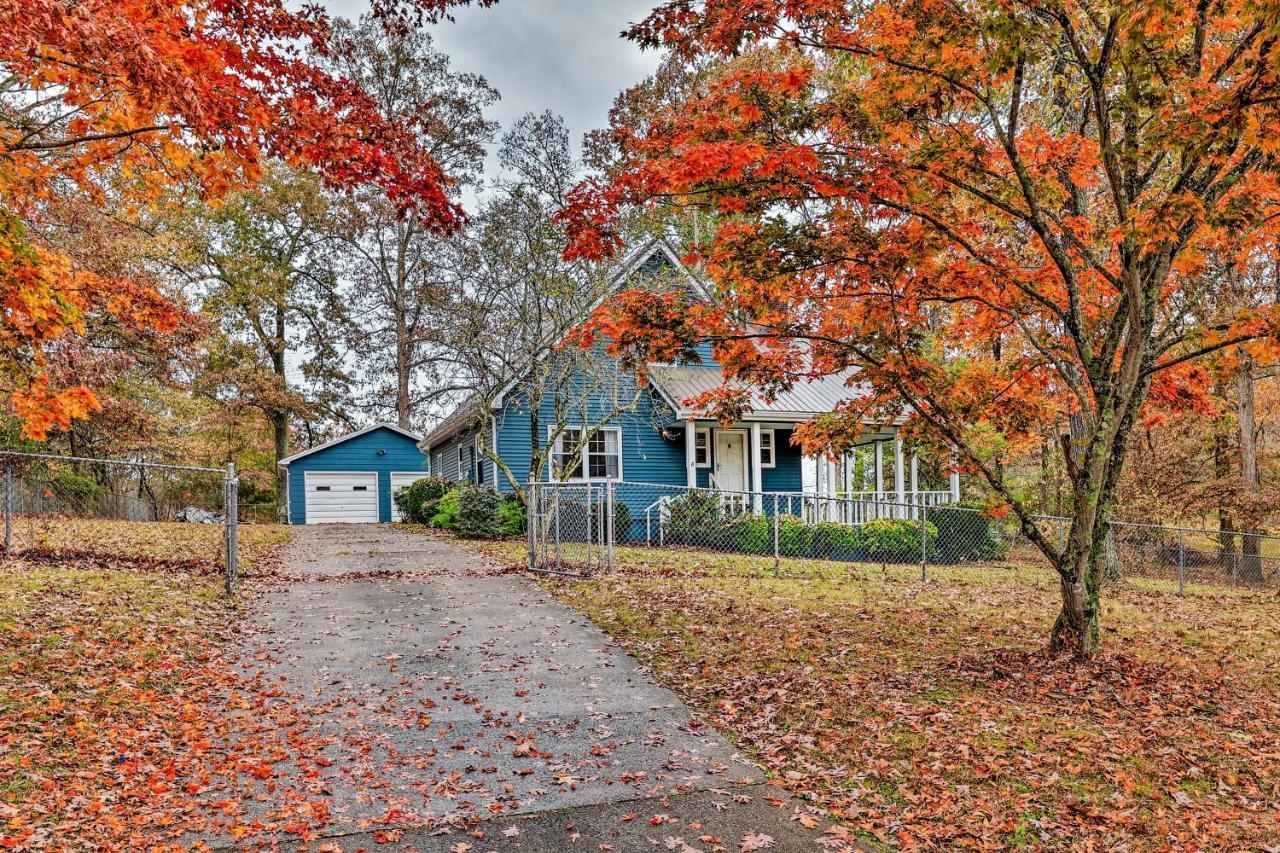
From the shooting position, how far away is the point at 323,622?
877 cm

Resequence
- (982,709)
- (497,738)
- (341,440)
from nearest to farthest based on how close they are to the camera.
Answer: (497,738), (982,709), (341,440)

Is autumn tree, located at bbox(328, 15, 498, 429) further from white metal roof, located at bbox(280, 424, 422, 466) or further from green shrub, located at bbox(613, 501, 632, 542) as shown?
green shrub, located at bbox(613, 501, 632, 542)

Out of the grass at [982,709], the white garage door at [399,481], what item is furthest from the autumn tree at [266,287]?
the grass at [982,709]

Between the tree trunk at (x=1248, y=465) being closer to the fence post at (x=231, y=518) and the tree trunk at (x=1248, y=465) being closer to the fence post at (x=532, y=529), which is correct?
the fence post at (x=532, y=529)

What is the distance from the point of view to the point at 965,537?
18000mm

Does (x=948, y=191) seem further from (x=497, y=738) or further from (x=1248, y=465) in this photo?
(x=1248, y=465)

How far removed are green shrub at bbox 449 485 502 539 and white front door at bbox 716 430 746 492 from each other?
17.6 feet

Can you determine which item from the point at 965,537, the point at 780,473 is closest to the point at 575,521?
the point at 780,473

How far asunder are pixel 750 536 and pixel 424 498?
11.6 metres

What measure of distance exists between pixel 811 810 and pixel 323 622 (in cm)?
613

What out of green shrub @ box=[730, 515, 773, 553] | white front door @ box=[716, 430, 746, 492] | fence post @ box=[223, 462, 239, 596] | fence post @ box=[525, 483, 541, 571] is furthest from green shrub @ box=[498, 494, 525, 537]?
fence post @ box=[223, 462, 239, 596]

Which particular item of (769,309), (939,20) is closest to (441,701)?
(769,309)

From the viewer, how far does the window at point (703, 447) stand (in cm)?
1955

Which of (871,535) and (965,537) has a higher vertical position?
(871,535)
